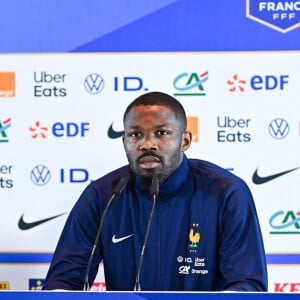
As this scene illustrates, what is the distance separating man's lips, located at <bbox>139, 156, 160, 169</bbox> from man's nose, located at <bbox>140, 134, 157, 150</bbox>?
4cm

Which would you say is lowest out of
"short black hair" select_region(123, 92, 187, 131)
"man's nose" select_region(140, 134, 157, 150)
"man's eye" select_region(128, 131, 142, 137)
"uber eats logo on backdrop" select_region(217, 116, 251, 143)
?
"man's nose" select_region(140, 134, 157, 150)

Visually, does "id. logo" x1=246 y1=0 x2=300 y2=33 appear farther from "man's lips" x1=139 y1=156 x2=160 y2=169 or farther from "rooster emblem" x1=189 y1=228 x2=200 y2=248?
"rooster emblem" x1=189 y1=228 x2=200 y2=248

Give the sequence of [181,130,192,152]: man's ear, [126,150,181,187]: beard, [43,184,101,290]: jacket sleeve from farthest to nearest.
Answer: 1. [181,130,192,152]: man's ear
2. [126,150,181,187]: beard
3. [43,184,101,290]: jacket sleeve

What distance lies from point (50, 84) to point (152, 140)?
0.86m

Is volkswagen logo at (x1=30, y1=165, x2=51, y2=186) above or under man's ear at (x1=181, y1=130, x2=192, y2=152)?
under

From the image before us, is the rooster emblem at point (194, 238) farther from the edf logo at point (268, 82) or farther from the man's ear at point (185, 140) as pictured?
the edf logo at point (268, 82)

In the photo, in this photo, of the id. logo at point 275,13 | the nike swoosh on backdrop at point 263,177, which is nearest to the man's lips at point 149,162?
the nike swoosh on backdrop at point 263,177

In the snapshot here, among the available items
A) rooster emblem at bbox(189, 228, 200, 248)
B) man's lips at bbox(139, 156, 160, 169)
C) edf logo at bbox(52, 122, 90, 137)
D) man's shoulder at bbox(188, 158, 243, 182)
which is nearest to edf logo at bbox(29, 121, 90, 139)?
edf logo at bbox(52, 122, 90, 137)

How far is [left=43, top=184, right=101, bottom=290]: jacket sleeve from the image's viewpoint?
7.71 ft

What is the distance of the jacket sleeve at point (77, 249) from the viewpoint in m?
A: 2.35

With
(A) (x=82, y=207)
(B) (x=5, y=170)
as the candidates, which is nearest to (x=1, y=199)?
(B) (x=5, y=170)

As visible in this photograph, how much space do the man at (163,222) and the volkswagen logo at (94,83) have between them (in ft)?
1.80

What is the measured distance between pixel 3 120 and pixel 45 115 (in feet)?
0.67

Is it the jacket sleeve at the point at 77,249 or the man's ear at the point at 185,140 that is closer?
the jacket sleeve at the point at 77,249
